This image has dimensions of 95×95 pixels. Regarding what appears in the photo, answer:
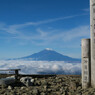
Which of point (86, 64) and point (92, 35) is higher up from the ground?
point (92, 35)

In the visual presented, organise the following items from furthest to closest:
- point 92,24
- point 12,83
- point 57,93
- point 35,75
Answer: point 35,75 → point 12,83 → point 92,24 → point 57,93

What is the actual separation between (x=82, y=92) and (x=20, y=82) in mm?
6308

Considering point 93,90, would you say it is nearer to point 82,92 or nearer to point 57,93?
point 82,92

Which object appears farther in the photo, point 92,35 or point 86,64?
point 86,64

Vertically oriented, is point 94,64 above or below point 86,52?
below

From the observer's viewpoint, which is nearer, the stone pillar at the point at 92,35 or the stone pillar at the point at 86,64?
the stone pillar at the point at 92,35

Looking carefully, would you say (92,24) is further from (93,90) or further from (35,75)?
(35,75)

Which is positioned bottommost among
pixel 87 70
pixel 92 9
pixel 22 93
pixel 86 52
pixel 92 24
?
pixel 22 93

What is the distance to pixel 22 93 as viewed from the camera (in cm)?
1295

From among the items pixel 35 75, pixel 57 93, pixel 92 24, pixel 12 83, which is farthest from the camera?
pixel 35 75

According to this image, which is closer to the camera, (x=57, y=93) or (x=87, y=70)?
(x=57, y=93)

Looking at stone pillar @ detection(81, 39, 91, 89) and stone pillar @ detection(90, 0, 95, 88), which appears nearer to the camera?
stone pillar @ detection(90, 0, 95, 88)

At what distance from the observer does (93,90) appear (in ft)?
43.2

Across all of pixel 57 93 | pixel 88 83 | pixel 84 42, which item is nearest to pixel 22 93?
pixel 57 93
